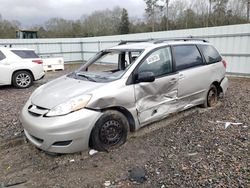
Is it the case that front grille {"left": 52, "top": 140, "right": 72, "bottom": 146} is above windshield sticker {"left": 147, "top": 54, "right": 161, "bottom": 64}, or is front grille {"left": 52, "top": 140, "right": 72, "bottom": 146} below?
below

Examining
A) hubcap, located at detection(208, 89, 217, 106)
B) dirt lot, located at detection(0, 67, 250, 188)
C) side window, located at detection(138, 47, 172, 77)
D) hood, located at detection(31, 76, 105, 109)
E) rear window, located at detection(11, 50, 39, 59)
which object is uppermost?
rear window, located at detection(11, 50, 39, 59)

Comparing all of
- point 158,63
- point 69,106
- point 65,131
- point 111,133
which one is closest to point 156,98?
point 158,63

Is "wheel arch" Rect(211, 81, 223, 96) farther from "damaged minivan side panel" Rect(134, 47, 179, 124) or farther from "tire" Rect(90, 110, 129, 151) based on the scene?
"tire" Rect(90, 110, 129, 151)

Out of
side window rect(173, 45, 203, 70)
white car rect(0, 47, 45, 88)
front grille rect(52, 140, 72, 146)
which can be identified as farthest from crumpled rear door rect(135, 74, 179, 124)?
white car rect(0, 47, 45, 88)

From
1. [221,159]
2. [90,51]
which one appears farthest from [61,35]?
[221,159]

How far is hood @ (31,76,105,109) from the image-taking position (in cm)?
335

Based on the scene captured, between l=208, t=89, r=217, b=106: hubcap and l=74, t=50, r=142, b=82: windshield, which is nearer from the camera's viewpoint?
l=74, t=50, r=142, b=82: windshield

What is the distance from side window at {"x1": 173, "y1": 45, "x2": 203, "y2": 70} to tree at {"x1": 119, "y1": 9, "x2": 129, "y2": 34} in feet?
108

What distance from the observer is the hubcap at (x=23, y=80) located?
875cm

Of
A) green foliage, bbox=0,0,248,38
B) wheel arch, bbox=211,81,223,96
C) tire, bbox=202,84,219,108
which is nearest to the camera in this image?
tire, bbox=202,84,219,108

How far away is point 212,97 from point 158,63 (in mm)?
2048

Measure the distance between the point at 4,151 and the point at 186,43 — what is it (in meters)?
4.01

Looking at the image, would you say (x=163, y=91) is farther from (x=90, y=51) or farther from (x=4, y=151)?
(x=90, y=51)

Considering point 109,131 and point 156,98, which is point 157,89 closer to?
point 156,98
